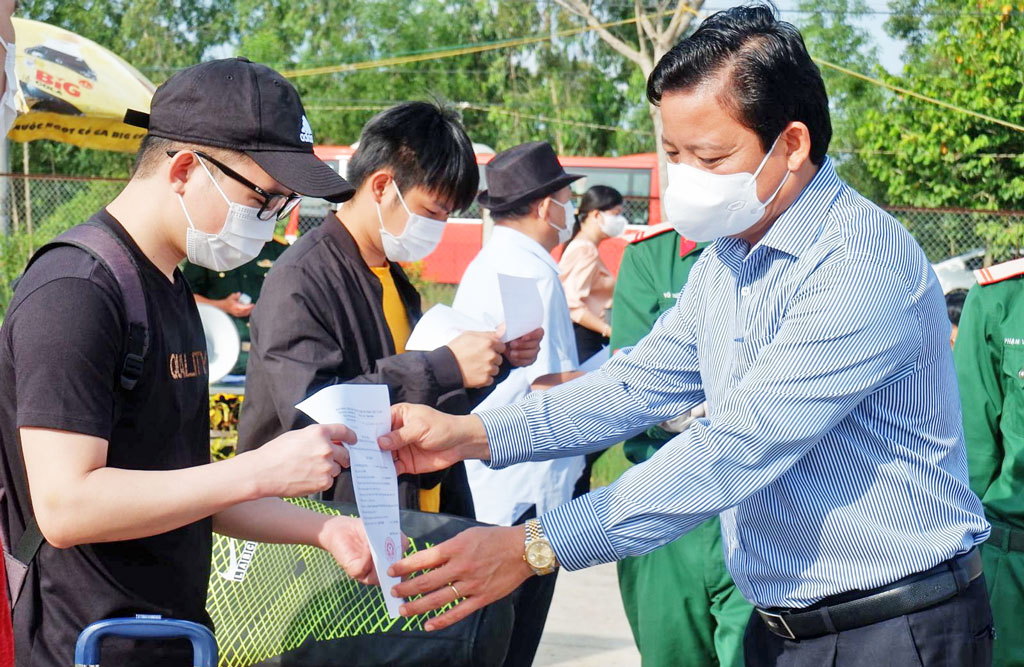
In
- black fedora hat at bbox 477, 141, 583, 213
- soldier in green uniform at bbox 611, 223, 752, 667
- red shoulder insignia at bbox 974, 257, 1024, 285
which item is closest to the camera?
red shoulder insignia at bbox 974, 257, 1024, 285

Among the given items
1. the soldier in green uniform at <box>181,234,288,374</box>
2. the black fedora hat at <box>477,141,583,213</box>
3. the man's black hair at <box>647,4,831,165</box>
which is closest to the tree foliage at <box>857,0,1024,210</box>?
the soldier in green uniform at <box>181,234,288,374</box>

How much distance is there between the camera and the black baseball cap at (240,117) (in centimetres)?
207

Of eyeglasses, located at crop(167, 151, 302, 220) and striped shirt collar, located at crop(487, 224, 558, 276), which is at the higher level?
eyeglasses, located at crop(167, 151, 302, 220)

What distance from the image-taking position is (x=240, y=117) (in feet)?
6.83

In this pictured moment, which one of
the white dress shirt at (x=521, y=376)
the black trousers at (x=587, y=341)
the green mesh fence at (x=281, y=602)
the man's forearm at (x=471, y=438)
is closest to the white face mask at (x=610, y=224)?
the black trousers at (x=587, y=341)

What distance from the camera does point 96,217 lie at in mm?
1945

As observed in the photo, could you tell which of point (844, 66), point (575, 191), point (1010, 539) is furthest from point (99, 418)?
point (844, 66)

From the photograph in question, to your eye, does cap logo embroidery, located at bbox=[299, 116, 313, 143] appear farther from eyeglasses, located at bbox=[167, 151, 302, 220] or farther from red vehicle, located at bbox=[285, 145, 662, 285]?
red vehicle, located at bbox=[285, 145, 662, 285]

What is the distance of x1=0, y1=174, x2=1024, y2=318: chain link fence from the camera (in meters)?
11.5

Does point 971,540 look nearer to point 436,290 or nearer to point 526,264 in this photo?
point 526,264

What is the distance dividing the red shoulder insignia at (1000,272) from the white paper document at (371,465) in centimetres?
223

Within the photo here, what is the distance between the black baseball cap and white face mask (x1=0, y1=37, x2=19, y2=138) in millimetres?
302

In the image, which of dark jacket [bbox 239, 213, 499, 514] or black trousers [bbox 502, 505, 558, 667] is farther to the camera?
black trousers [bbox 502, 505, 558, 667]

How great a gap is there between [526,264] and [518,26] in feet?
74.2
